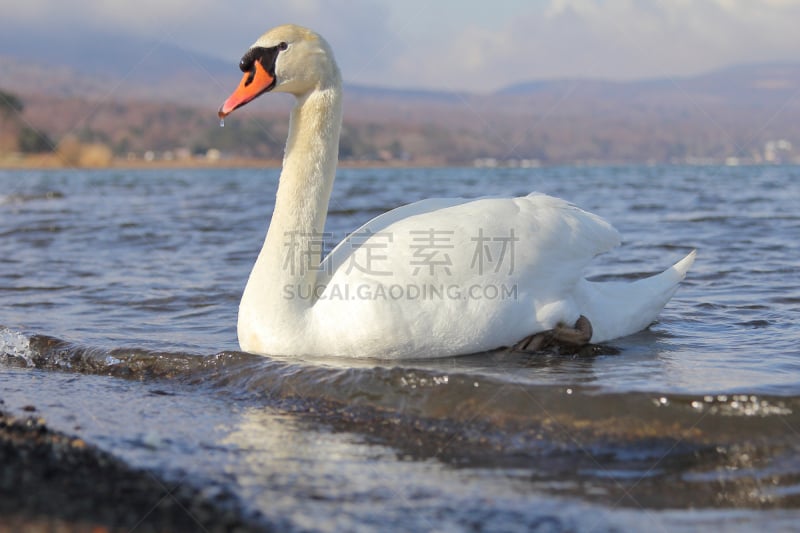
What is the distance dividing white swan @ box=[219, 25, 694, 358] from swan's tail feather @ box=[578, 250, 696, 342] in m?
0.02

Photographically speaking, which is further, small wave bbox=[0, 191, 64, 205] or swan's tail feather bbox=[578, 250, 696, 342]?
Result: small wave bbox=[0, 191, 64, 205]

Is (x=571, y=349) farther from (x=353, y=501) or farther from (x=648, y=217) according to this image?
(x=648, y=217)

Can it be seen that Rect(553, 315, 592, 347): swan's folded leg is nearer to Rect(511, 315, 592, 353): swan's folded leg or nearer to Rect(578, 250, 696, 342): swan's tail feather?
Result: Rect(511, 315, 592, 353): swan's folded leg

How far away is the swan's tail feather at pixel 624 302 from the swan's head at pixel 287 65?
7.20 feet

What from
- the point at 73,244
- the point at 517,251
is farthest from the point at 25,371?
the point at 73,244

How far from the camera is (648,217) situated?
1612 centimetres

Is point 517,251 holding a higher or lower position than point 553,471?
higher

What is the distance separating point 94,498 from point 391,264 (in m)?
2.48

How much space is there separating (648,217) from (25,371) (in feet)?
39.9

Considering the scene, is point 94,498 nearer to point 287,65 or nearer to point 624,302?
point 287,65

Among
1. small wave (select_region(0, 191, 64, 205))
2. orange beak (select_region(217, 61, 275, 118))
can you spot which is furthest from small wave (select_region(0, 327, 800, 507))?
small wave (select_region(0, 191, 64, 205))

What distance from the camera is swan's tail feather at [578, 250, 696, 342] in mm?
6262

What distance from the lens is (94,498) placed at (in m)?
3.32

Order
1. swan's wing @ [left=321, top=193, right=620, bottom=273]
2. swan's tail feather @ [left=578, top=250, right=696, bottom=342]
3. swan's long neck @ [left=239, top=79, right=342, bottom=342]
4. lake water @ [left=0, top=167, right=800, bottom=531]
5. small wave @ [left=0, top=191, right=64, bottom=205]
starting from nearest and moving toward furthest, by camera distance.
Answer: lake water @ [left=0, top=167, right=800, bottom=531] → swan's wing @ [left=321, top=193, right=620, bottom=273] → swan's long neck @ [left=239, top=79, right=342, bottom=342] → swan's tail feather @ [left=578, top=250, right=696, bottom=342] → small wave @ [left=0, top=191, right=64, bottom=205]
